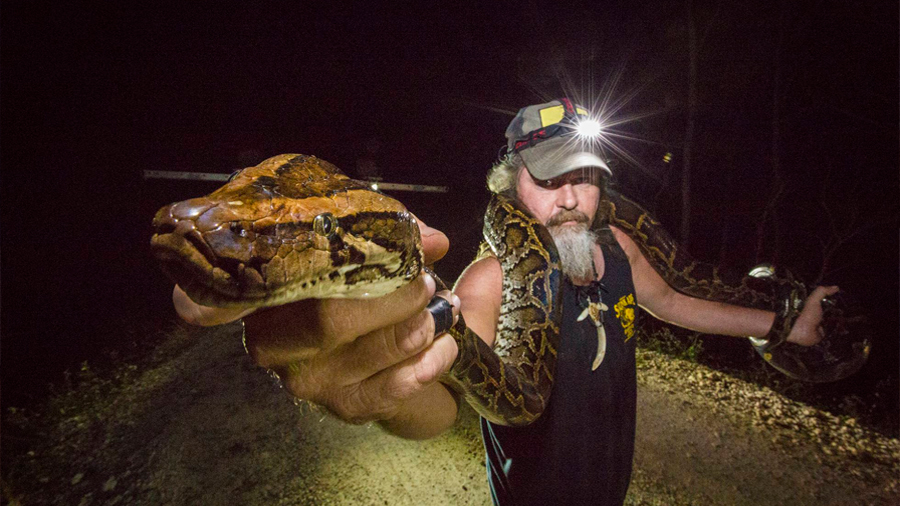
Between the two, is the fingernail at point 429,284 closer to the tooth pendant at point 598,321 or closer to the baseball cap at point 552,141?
the tooth pendant at point 598,321

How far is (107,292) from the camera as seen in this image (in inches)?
321

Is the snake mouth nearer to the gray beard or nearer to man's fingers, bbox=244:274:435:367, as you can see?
man's fingers, bbox=244:274:435:367

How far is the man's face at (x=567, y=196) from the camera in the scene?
301 cm

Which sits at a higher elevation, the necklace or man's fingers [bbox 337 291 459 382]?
man's fingers [bbox 337 291 459 382]

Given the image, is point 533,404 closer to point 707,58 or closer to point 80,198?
point 80,198

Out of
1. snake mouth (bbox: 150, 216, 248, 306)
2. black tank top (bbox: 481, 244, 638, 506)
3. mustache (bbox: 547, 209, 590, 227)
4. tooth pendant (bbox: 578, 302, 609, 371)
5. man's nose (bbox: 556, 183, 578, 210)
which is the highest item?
snake mouth (bbox: 150, 216, 248, 306)

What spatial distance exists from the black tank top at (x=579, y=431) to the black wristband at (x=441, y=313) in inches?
61.2

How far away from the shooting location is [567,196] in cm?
302

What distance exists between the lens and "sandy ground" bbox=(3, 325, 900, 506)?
4.07 metres

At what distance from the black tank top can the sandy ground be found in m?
2.15

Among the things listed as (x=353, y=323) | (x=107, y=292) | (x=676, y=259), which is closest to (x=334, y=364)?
(x=353, y=323)

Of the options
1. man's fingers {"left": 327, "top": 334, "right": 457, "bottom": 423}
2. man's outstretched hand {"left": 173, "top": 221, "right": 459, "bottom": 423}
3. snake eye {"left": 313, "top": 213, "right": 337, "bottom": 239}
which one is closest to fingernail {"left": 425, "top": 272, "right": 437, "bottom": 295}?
man's outstretched hand {"left": 173, "top": 221, "right": 459, "bottom": 423}

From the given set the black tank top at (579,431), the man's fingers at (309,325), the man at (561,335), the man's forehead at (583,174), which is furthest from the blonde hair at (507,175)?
the man's fingers at (309,325)

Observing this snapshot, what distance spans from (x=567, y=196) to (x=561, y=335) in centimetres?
125
